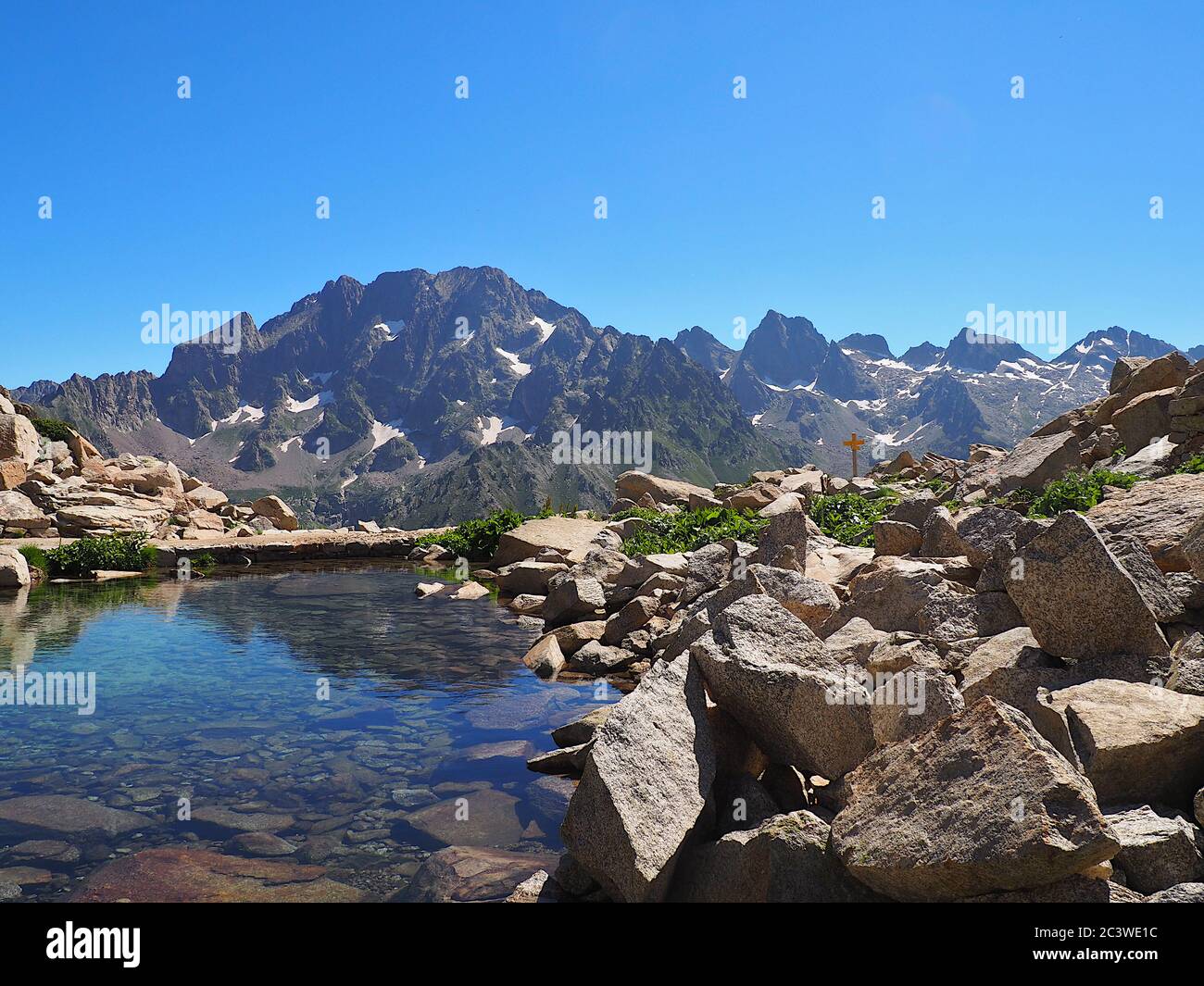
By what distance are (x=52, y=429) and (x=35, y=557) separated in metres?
Result: 30.5

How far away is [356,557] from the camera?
4353 centimetres

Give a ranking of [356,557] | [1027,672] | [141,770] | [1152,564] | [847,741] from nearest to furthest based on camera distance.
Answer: [847,741], [1027,672], [1152,564], [141,770], [356,557]

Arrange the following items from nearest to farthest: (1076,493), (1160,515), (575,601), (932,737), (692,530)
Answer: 1. (932,737)
2. (1160,515)
3. (1076,493)
4. (575,601)
5. (692,530)

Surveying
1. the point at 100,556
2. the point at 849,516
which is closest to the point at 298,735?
the point at 849,516

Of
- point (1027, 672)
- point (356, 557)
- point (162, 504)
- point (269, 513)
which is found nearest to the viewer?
point (1027, 672)

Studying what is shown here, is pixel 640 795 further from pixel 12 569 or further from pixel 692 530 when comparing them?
pixel 12 569

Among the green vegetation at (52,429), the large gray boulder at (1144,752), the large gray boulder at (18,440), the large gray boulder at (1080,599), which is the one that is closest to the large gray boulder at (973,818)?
the large gray boulder at (1144,752)

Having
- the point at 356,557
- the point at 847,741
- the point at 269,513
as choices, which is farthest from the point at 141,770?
the point at 269,513

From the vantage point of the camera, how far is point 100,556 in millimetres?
32875

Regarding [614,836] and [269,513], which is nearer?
[614,836]

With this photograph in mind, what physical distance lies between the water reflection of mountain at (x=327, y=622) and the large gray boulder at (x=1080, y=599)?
34.8 feet

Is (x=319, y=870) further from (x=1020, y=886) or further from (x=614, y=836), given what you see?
(x=1020, y=886)
